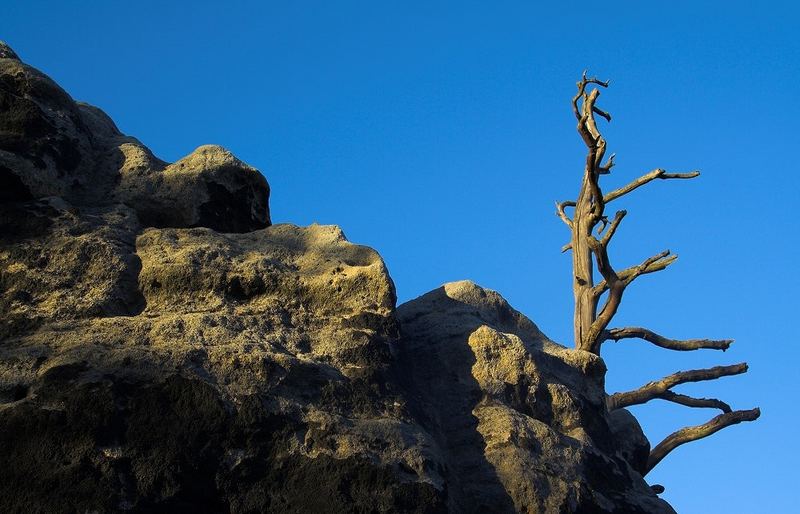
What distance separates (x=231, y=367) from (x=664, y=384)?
8.38 meters

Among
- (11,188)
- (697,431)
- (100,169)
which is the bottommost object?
(11,188)

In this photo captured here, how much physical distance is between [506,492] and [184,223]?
3254 mm

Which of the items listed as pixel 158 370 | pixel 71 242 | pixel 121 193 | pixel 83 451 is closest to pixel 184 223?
pixel 121 193

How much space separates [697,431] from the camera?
13023 millimetres

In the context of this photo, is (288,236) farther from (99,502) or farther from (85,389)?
(99,502)

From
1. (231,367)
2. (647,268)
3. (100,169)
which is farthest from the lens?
(647,268)

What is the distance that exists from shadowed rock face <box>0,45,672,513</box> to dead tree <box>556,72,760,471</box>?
358 cm

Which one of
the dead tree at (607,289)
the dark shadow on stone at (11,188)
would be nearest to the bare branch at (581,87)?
the dead tree at (607,289)

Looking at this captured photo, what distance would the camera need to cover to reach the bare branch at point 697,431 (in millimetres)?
12648

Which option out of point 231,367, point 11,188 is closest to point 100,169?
point 11,188

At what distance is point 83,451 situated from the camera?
5.60m

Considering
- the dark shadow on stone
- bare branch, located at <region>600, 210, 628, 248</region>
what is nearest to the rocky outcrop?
the dark shadow on stone

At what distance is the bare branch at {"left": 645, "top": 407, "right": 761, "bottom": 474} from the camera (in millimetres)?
12648

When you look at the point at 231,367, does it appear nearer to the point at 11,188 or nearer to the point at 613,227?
the point at 11,188
